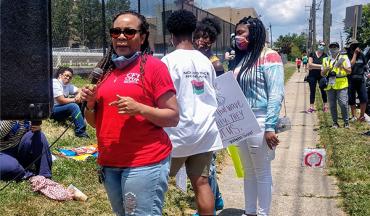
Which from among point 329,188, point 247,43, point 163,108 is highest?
point 247,43

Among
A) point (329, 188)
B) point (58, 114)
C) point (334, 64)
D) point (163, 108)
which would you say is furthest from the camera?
point (334, 64)

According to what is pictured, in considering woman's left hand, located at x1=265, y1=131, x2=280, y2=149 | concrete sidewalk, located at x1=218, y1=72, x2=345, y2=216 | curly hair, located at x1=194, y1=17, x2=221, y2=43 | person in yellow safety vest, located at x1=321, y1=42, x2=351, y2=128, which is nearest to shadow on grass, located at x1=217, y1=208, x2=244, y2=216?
concrete sidewalk, located at x1=218, y1=72, x2=345, y2=216

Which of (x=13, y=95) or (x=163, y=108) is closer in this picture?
(x=13, y=95)

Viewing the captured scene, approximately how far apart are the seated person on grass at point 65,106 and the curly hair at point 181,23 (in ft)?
14.5

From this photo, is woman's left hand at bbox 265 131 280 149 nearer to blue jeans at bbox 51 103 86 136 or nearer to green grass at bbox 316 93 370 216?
green grass at bbox 316 93 370 216

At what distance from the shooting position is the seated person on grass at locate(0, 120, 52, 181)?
479 cm

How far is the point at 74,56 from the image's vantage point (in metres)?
10.9

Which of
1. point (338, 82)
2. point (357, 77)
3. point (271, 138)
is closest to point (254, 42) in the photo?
point (271, 138)

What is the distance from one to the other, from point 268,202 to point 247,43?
1.35 meters

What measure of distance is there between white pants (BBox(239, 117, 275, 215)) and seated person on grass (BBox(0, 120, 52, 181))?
208cm

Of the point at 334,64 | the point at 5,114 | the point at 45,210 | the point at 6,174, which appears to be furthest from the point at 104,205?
the point at 334,64

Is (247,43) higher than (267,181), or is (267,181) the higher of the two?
(247,43)

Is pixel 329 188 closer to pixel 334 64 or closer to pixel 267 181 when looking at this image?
pixel 267 181

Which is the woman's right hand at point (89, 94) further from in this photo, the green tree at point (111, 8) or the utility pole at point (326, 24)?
the utility pole at point (326, 24)
